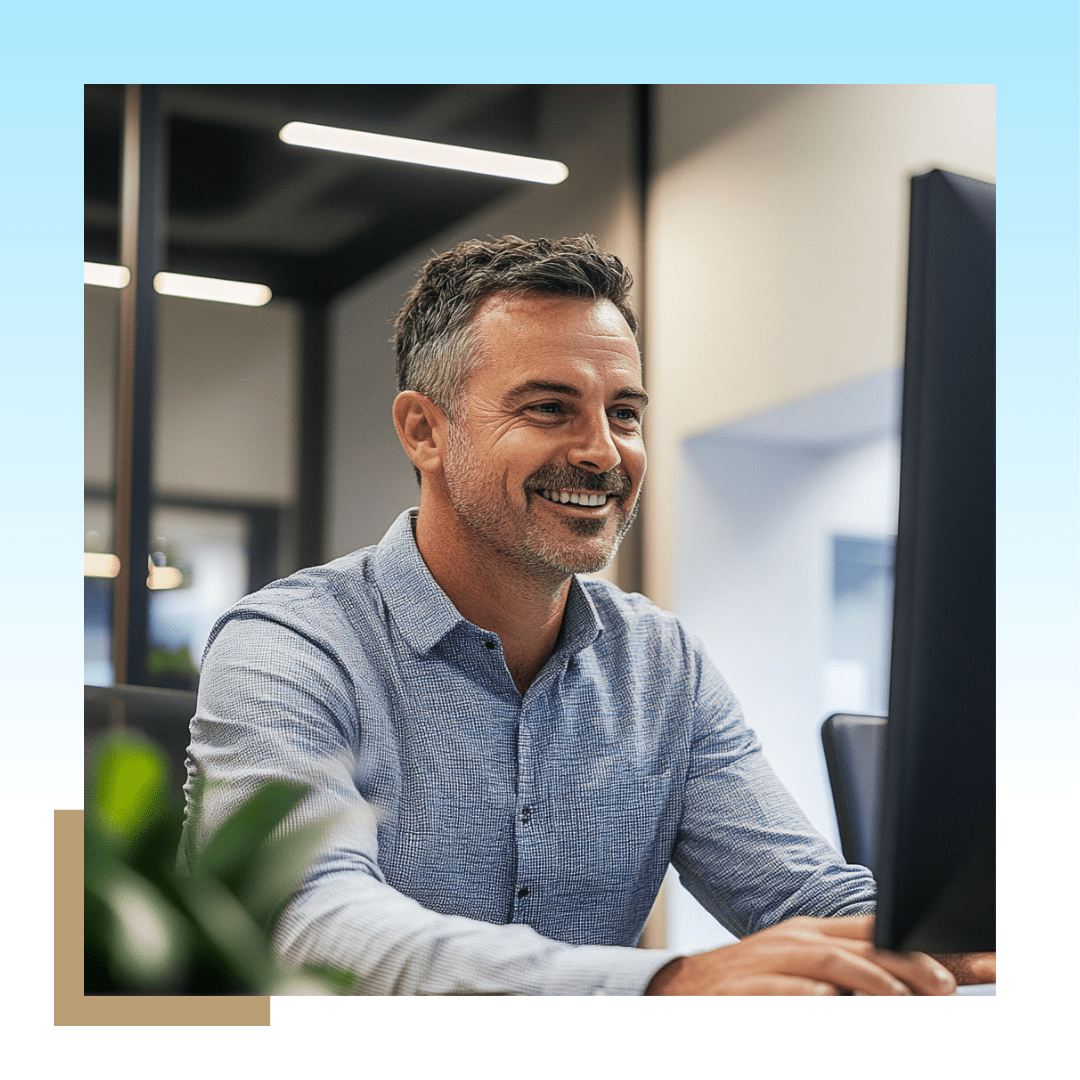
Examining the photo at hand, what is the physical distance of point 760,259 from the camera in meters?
2.64

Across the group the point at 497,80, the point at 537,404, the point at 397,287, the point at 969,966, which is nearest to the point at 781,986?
the point at 969,966

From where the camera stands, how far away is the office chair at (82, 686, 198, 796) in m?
1.23

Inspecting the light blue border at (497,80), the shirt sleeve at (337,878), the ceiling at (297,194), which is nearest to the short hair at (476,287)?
the light blue border at (497,80)

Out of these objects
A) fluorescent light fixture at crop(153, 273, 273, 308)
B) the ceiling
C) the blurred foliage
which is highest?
the ceiling

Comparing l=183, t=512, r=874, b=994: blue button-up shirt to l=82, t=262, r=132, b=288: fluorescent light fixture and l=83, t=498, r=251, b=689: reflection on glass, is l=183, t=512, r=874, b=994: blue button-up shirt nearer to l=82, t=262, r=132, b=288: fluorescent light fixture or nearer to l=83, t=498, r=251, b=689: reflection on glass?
l=83, t=498, r=251, b=689: reflection on glass

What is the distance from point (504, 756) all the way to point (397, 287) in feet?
3.49

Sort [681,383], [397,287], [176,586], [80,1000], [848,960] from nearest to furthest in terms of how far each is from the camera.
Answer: [848,960] → [80,1000] → [397,287] → [176,586] → [681,383]

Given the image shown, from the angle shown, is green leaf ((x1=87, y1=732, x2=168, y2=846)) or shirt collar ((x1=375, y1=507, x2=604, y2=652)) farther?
shirt collar ((x1=375, y1=507, x2=604, y2=652))

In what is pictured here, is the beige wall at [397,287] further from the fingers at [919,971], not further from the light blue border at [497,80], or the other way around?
the fingers at [919,971]

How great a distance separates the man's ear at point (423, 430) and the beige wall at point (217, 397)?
1115mm

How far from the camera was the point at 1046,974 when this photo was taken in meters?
1.24

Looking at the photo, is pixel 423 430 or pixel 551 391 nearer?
pixel 551 391

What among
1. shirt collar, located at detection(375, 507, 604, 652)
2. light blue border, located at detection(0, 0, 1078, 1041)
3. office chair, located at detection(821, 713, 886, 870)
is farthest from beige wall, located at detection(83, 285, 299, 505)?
office chair, located at detection(821, 713, 886, 870)

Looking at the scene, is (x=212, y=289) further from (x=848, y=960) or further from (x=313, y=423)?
(x=848, y=960)
